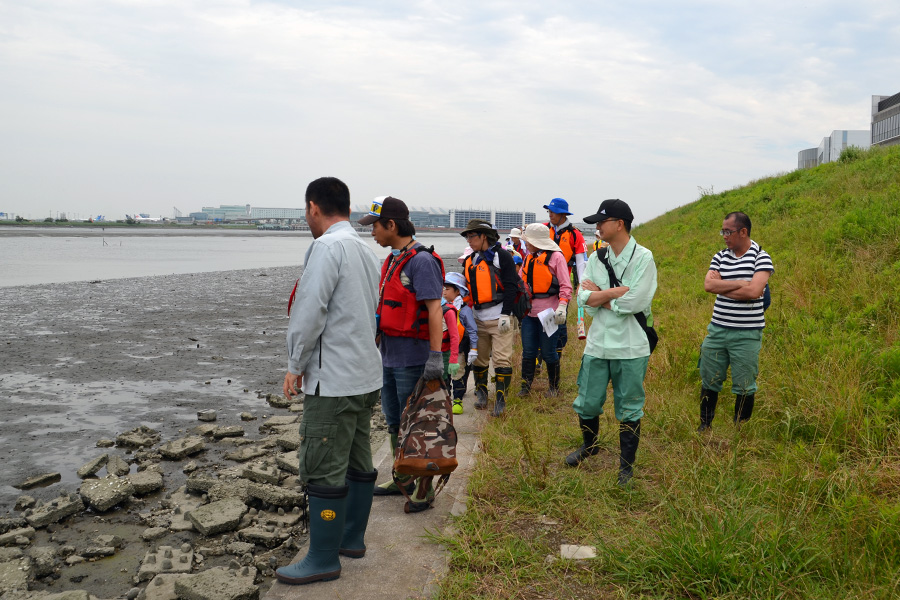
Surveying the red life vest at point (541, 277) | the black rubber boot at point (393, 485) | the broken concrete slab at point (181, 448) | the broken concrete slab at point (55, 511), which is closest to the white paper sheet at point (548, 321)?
the red life vest at point (541, 277)

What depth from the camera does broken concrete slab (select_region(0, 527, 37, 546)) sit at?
15.3 ft

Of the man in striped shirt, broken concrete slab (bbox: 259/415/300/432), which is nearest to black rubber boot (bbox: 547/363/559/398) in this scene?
the man in striped shirt

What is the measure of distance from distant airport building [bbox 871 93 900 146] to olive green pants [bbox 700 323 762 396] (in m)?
50.8

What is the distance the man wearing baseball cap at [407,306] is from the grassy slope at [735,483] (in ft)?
3.12

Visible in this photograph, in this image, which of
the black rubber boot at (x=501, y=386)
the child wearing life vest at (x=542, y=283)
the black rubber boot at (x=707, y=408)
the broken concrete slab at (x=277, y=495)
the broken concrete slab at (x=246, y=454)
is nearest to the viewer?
the broken concrete slab at (x=277, y=495)

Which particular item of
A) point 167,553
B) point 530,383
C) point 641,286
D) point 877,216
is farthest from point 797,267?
point 167,553

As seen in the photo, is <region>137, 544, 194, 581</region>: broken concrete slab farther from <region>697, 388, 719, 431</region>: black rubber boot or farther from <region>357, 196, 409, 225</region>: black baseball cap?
<region>697, 388, 719, 431</region>: black rubber boot

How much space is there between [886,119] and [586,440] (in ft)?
196

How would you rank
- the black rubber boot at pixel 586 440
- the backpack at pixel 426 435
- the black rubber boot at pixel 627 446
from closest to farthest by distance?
the backpack at pixel 426 435
the black rubber boot at pixel 627 446
the black rubber boot at pixel 586 440

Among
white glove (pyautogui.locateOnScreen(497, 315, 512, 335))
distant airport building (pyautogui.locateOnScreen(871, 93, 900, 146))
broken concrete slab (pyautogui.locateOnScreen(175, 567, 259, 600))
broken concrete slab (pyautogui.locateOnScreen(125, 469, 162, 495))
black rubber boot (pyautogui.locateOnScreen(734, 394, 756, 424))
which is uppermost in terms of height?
distant airport building (pyautogui.locateOnScreen(871, 93, 900, 146))

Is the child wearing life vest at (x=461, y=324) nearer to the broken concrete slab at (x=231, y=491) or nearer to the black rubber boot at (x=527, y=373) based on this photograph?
the black rubber boot at (x=527, y=373)

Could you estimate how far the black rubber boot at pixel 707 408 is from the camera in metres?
5.59

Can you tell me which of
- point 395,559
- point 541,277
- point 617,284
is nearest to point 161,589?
point 395,559

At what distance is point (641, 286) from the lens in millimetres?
4453
